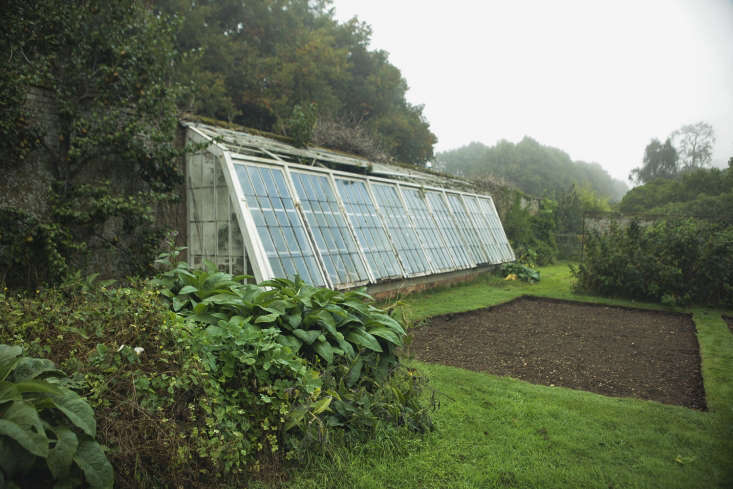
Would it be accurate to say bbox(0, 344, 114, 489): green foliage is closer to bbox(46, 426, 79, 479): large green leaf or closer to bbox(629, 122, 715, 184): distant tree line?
bbox(46, 426, 79, 479): large green leaf

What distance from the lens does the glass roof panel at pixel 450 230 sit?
12.1 meters

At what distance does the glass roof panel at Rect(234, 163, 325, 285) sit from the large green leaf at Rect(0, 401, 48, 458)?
14.5 feet

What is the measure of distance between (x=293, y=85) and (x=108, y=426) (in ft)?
72.6

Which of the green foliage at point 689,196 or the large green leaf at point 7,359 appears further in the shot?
the green foliage at point 689,196

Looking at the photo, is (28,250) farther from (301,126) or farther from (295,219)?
(301,126)

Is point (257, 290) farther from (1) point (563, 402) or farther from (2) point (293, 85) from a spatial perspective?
(2) point (293, 85)

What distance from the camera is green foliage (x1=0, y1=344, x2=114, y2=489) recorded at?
5.53 ft

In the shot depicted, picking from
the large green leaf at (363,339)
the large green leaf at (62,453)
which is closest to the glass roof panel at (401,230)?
the large green leaf at (363,339)

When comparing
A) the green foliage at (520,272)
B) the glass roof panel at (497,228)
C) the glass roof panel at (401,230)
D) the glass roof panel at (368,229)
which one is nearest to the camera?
the glass roof panel at (368,229)

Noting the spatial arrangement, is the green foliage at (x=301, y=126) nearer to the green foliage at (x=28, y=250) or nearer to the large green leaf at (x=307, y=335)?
the green foliage at (x=28, y=250)

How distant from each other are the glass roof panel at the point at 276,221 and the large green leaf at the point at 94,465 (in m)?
4.28

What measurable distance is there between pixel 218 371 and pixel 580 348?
19.5 ft

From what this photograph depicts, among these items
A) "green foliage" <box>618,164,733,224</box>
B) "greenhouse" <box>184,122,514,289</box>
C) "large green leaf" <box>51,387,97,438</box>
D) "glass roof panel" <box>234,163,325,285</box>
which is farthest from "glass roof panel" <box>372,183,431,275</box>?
"green foliage" <box>618,164,733,224</box>

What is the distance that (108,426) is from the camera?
2119 mm
